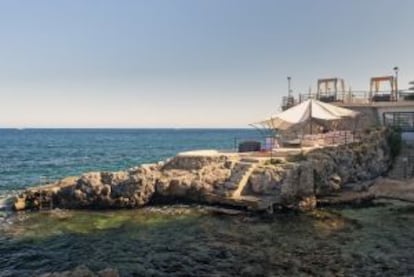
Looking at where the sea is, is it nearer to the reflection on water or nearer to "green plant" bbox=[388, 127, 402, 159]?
the reflection on water

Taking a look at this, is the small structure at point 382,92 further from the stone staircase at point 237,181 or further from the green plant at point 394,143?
the stone staircase at point 237,181

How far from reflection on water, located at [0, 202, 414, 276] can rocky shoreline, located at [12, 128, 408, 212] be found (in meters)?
1.33

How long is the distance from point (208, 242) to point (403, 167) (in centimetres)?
2254

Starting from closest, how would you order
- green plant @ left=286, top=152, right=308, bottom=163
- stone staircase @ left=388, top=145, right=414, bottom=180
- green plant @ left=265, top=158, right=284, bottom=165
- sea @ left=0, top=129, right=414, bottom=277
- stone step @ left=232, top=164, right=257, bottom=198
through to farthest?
sea @ left=0, top=129, right=414, bottom=277 < stone step @ left=232, top=164, right=257, bottom=198 < green plant @ left=265, top=158, right=284, bottom=165 < green plant @ left=286, top=152, right=308, bottom=163 < stone staircase @ left=388, top=145, right=414, bottom=180

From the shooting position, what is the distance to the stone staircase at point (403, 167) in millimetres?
36594

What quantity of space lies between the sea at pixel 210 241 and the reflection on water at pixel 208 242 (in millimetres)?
41

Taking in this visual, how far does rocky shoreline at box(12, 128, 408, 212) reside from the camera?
94.2ft

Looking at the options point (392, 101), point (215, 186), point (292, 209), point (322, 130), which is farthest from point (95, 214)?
point (392, 101)

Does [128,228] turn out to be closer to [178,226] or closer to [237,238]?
[178,226]

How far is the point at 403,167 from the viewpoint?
37.2m

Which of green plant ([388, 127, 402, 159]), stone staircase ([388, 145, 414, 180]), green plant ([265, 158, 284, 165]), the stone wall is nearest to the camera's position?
the stone wall

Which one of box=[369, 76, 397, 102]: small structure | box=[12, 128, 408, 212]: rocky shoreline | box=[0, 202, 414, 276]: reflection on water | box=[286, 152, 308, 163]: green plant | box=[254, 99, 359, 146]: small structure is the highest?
box=[369, 76, 397, 102]: small structure

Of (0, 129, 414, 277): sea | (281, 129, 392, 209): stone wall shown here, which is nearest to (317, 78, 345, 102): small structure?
(281, 129, 392, 209): stone wall

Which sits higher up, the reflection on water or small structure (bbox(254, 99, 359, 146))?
small structure (bbox(254, 99, 359, 146))
